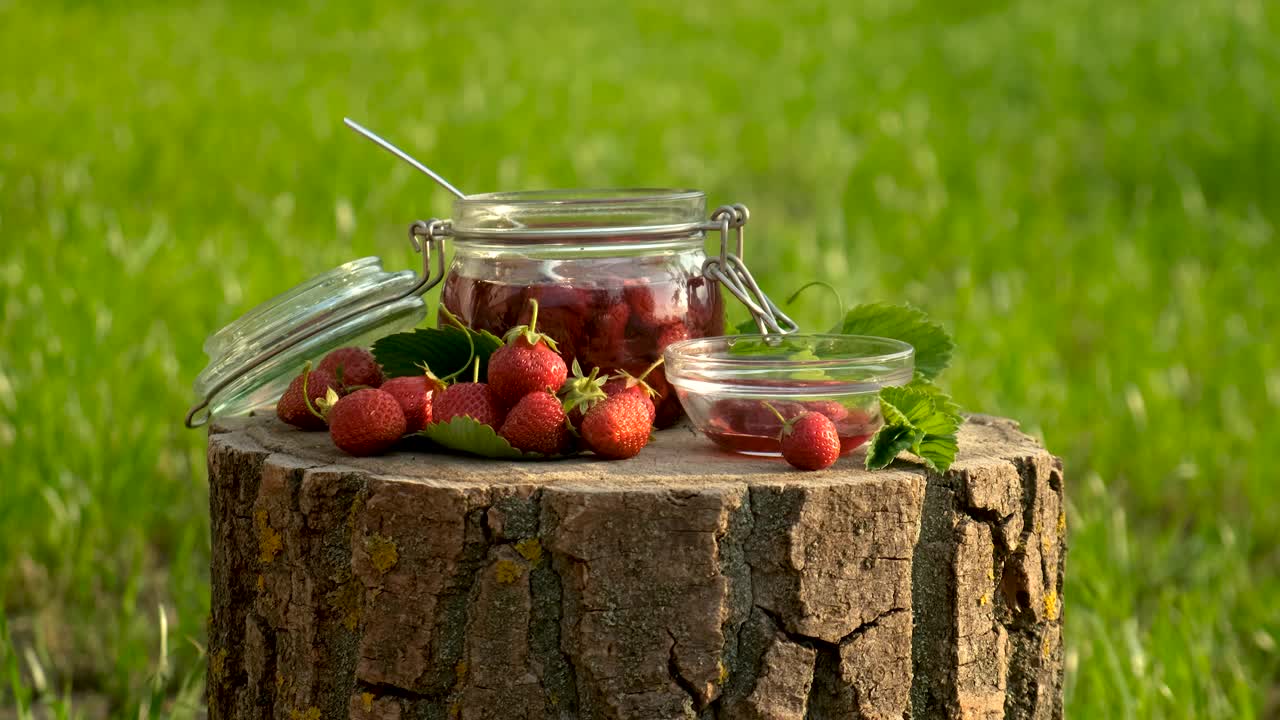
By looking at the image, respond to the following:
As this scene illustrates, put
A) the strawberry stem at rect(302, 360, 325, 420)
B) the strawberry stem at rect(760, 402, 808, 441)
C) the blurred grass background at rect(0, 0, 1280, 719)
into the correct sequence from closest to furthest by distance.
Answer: the strawberry stem at rect(760, 402, 808, 441), the strawberry stem at rect(302, 360, 325, 420), the blurred grass background at rect(0, 0, 1280, 719)

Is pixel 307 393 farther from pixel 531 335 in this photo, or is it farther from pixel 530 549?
pixel 530 549

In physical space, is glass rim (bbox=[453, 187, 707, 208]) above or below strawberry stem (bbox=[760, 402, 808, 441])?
above

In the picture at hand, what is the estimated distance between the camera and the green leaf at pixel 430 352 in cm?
186

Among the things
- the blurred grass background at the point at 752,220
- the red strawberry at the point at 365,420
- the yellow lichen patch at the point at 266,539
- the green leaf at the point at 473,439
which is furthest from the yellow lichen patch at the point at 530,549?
the blurred grass background at the point at 752,220

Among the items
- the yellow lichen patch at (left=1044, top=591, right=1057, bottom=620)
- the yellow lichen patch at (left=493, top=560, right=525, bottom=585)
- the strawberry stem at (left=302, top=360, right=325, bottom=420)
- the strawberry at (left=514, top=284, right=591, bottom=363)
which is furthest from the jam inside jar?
the yellow lichen patch at (left=1044, top=591, right=1057, bottom=620)

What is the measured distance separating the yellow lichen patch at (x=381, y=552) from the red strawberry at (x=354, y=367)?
1.05 feet

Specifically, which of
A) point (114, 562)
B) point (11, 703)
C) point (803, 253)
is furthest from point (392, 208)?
point (11, 703)

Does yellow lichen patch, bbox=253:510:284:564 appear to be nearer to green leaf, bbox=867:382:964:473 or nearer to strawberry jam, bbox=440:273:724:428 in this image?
strawberry jam, bbox=440:273:724:428

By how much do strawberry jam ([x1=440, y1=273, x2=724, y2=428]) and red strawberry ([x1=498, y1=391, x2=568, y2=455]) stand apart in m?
0.16

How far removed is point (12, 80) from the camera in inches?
240

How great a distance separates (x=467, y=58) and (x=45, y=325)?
13.5 feet

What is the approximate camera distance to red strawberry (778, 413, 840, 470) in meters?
1.66

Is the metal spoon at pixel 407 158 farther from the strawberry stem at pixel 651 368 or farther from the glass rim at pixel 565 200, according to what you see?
the strawberry stem at pixel 651 368

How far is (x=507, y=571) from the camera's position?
1.59 metres
